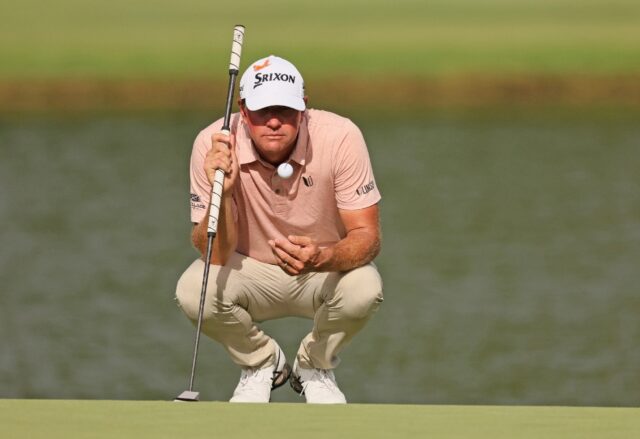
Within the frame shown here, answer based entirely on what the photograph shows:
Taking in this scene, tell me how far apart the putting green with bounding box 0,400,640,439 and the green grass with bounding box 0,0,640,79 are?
13.1 m

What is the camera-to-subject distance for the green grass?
1703 centimetres

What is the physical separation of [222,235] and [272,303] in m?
0.28

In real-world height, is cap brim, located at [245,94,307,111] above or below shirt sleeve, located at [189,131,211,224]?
above

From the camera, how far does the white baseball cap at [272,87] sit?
445 cm

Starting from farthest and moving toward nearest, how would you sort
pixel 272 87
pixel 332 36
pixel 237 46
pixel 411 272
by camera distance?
1. pixel 332 36
2. pixel 411 272
3. pixel 237 46
4. pixel 272 87

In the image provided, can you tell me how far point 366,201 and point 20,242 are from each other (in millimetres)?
4071

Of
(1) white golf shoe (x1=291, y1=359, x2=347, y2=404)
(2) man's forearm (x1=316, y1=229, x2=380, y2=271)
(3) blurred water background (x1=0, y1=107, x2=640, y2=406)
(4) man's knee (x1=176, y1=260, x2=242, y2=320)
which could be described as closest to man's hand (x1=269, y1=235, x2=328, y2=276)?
(2) man's forearm (x1=316, y1=229, x2=380, y2=271)

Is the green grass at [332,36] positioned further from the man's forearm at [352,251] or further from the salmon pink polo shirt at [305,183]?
the man's forearm at [352,251]

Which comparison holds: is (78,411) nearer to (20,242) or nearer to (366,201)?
(366,201)

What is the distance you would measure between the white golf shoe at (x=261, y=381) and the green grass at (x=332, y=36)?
38.5 feet

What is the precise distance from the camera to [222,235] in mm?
4672

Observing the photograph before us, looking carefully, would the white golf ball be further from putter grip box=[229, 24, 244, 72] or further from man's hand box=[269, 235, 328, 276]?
putter grip box=[229, 24, 244, 72]

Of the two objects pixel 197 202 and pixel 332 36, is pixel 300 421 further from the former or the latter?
pixel 332 36

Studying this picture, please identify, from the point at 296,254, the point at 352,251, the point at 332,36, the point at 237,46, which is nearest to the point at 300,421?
the point at 296,254
